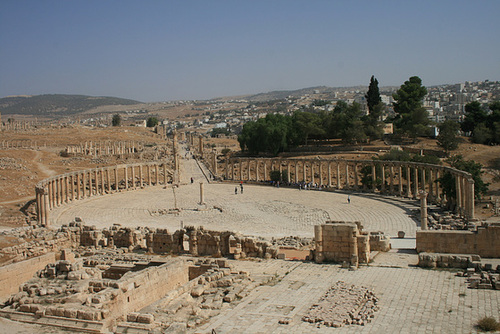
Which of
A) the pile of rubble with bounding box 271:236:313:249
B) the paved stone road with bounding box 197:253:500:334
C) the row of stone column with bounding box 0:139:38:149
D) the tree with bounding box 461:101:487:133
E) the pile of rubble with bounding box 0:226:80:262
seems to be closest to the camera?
the paved stone road with bounding box 197:253:500:334

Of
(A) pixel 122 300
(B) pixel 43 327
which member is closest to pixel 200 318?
(A) pixel 122 300

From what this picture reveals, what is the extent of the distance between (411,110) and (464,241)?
56.9 m

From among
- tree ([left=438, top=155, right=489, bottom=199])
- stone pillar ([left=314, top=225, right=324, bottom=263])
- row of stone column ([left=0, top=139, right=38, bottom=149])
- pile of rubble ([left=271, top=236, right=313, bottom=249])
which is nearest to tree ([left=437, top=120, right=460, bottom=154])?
tree ([left=438, top=155, right=489, bottom=199])

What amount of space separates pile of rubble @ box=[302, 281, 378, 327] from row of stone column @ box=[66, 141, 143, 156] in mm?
75093

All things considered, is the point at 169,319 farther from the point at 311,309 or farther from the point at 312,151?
the point at 312,151

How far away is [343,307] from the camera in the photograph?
16.5 m

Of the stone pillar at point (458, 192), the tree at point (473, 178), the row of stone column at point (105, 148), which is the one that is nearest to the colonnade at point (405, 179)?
the stone pillar at point (458, 192)

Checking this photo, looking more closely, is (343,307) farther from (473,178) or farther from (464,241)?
(473,178)

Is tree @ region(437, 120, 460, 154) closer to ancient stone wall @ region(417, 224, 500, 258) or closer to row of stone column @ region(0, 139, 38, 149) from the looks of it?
ancient stone wall @ region(417, 224, 500, 258)

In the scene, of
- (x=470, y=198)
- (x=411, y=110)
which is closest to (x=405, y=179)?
(x=470, y=198)

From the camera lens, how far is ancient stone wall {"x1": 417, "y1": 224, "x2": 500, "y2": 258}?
22109 mm

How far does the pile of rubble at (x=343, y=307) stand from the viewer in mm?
15500

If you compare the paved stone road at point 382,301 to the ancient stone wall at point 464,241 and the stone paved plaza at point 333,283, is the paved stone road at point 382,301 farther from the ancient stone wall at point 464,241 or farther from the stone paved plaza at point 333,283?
the ancient stone wall at point 464,241

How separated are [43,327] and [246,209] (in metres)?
29.5
